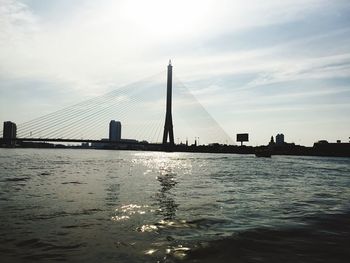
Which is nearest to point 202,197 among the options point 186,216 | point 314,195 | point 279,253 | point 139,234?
point 186,216

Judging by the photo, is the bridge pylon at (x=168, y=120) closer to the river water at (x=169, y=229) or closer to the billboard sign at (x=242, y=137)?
the billboard sign at (x=242, y=137)

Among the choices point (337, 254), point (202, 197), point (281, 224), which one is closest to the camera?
point (337, 254)

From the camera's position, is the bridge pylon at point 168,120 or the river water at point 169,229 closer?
the river water at point 169,229

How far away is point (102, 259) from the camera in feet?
23.8

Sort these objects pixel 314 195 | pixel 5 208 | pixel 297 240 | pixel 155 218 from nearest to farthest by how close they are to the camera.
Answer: pixel 297 240, pixel 155 218, pixel 5 208, pixel 314 195

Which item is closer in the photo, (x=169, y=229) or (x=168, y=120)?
(x=169, y=229)

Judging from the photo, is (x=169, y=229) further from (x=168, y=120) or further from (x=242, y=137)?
(x=242, y=137)

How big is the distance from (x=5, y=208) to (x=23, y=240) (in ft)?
17.5

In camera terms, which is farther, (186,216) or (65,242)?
(186,216)

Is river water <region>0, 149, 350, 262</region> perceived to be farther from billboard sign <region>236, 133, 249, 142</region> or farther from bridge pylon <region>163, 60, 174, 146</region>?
billboard sign <region>236, 133, 249, 142</region>

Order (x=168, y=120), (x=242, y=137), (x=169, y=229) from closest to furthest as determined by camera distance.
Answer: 1. (x=169, y=229)
2. (x=168, y=120)
3. (x=242, y=137)

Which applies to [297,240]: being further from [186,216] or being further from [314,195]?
[314,195]

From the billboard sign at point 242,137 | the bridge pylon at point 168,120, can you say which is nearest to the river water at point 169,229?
the bridge pylon at point 168,120

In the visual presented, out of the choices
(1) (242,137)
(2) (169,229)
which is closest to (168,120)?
(1) (242,137)
